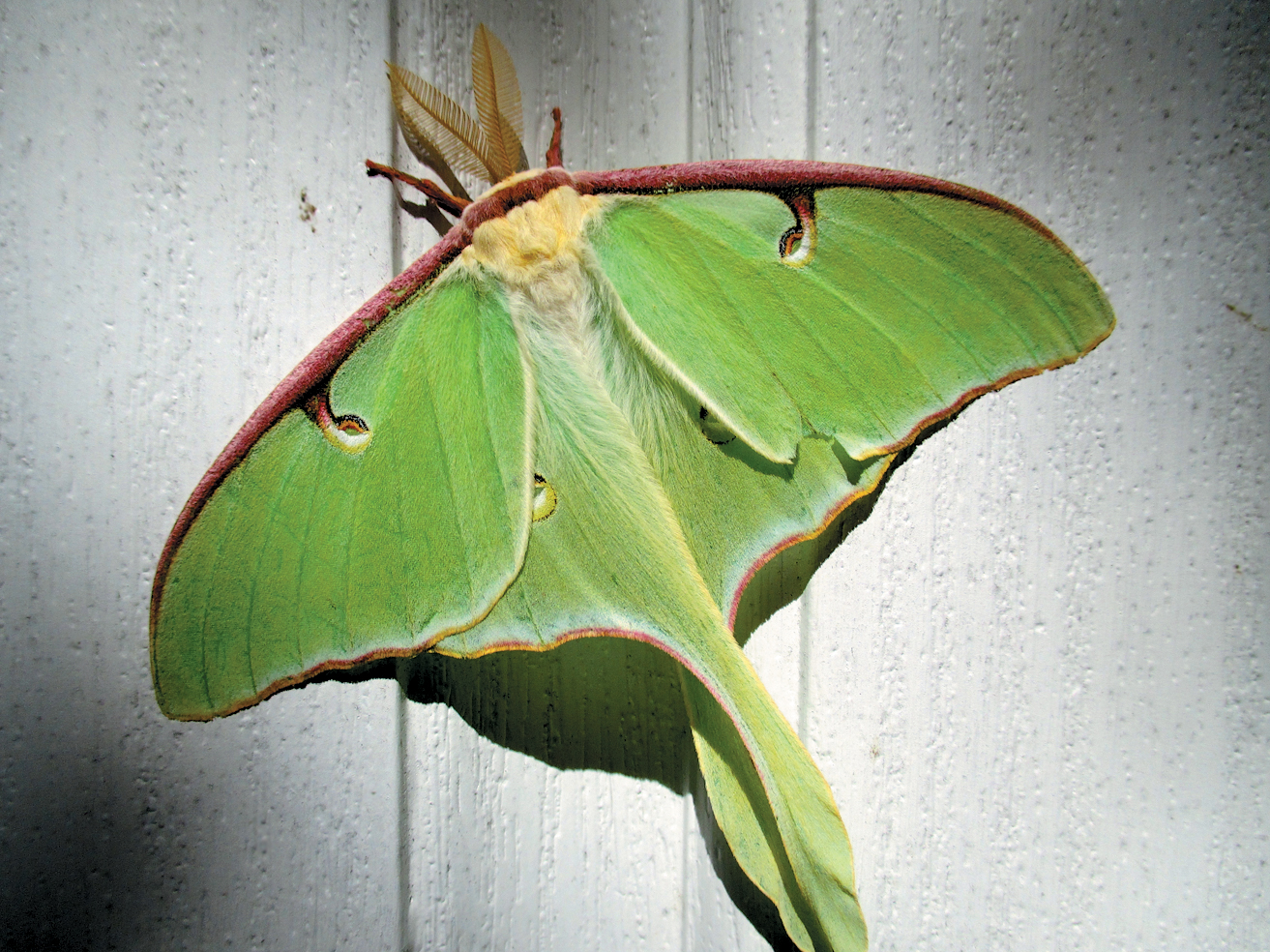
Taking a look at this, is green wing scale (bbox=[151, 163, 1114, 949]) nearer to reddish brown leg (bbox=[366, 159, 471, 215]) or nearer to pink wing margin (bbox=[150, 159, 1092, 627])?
pink wing margin (bbox=[150, 159, 1092, 627])

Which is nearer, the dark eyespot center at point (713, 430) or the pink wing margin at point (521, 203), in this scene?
the pink wing margin at point (521, 203)

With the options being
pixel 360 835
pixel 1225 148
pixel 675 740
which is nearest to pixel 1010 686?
pixel 675 740

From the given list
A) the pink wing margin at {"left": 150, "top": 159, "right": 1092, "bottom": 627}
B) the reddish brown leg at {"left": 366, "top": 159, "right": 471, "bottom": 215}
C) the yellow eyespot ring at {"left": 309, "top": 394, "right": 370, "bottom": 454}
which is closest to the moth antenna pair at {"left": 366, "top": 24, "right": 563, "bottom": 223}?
the reddish brown leg at {"left": 366, "top": 159, "right": 471, "bottom": 215}

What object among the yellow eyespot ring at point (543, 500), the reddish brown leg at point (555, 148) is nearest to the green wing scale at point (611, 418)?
the yellow eyespot ring at point (543, 500)

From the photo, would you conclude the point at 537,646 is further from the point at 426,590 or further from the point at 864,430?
the point at 864,430

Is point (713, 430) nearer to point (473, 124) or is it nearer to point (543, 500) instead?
point (543, 500)

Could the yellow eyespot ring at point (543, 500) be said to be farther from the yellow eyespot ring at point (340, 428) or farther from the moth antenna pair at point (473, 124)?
the moth antenna pair at point (473, 124)

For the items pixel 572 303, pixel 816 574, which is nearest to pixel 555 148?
pixel 572 303
